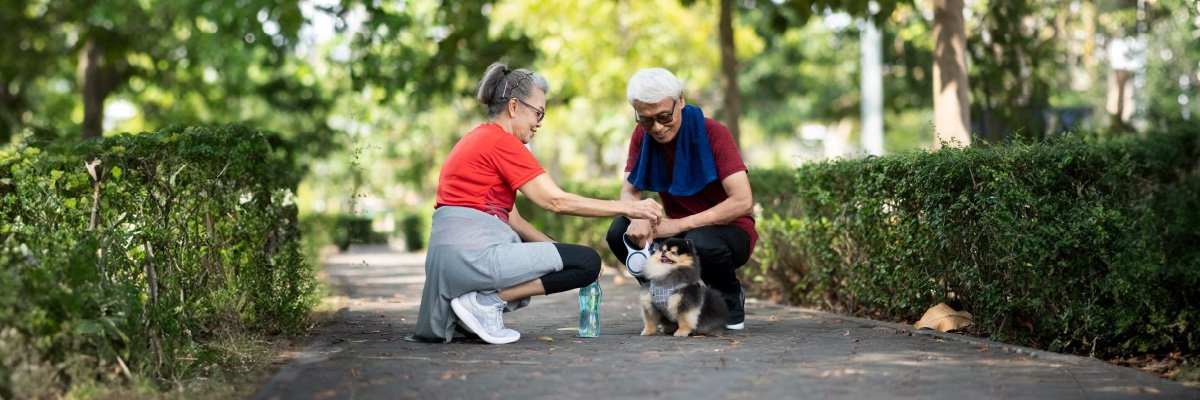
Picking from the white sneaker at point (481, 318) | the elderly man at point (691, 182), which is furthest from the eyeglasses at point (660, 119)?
the white sneaker at point (481, 318)

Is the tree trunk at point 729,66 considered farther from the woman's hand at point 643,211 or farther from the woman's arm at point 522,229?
the woman's hand at point 643,211

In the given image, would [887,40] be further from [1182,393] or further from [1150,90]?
[1182,393]

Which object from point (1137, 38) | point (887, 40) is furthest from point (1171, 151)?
point (1137, 38)

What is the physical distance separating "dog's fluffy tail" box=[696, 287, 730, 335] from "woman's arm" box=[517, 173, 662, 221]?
0.60 meters

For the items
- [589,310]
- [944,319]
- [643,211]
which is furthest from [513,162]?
[944,319]

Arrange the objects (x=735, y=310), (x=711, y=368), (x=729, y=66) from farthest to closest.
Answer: (x=729, y=66) → (x=735, y=310) → (x=711, y=368)

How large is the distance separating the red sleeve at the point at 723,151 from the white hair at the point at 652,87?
1.11ft

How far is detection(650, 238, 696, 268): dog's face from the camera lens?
22.9 feet

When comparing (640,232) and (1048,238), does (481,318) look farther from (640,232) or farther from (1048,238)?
(1048,238)

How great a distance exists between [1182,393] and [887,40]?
1010 inches

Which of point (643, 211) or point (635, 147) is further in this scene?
point (635, 147)

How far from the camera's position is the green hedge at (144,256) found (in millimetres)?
5125

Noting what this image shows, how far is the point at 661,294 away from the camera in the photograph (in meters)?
7.19

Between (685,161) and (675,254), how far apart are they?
87 centimetres
